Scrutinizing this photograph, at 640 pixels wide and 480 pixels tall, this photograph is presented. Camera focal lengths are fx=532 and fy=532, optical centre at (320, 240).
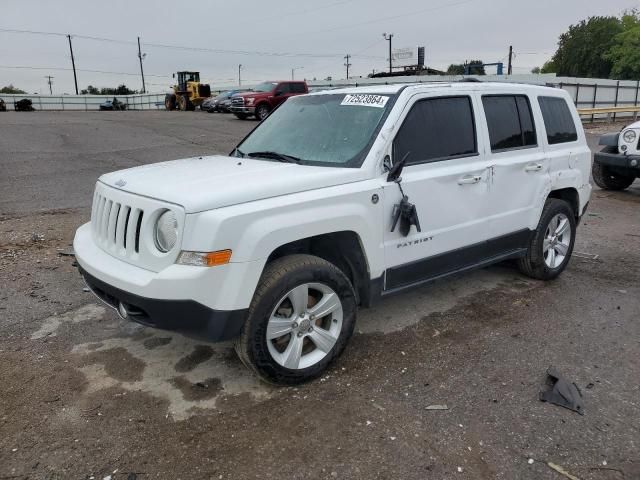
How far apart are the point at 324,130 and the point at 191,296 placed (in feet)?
5.72

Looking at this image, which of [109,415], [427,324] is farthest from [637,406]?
[109,415]

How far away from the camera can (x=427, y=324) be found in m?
4.29

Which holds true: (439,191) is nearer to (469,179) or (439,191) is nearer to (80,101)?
(469,179)

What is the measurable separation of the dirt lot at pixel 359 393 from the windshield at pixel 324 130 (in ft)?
4.64

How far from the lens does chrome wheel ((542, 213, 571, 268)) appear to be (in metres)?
5.16

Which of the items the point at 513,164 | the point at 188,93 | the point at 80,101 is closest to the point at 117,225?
the point at 513,164

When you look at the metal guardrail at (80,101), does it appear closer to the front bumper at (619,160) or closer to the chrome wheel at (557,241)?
the front bumper at (619,160)

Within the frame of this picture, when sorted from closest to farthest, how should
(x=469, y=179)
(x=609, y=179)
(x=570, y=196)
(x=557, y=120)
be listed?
1. (x=469, y=179)
2. (x=557, y=120)
3. (x=570, y=196)
4. (x=609, y=179)

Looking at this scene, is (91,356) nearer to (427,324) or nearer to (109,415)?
(109,415)

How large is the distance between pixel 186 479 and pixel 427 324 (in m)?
2.34

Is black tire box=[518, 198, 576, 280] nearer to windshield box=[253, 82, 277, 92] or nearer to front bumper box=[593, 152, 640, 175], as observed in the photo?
front bumper box=[593, 152, 640, 175]

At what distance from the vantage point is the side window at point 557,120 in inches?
197

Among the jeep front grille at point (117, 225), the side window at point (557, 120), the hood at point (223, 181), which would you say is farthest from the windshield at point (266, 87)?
the jeep front grille at point (117, 225)

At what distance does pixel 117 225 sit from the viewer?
3305mm
